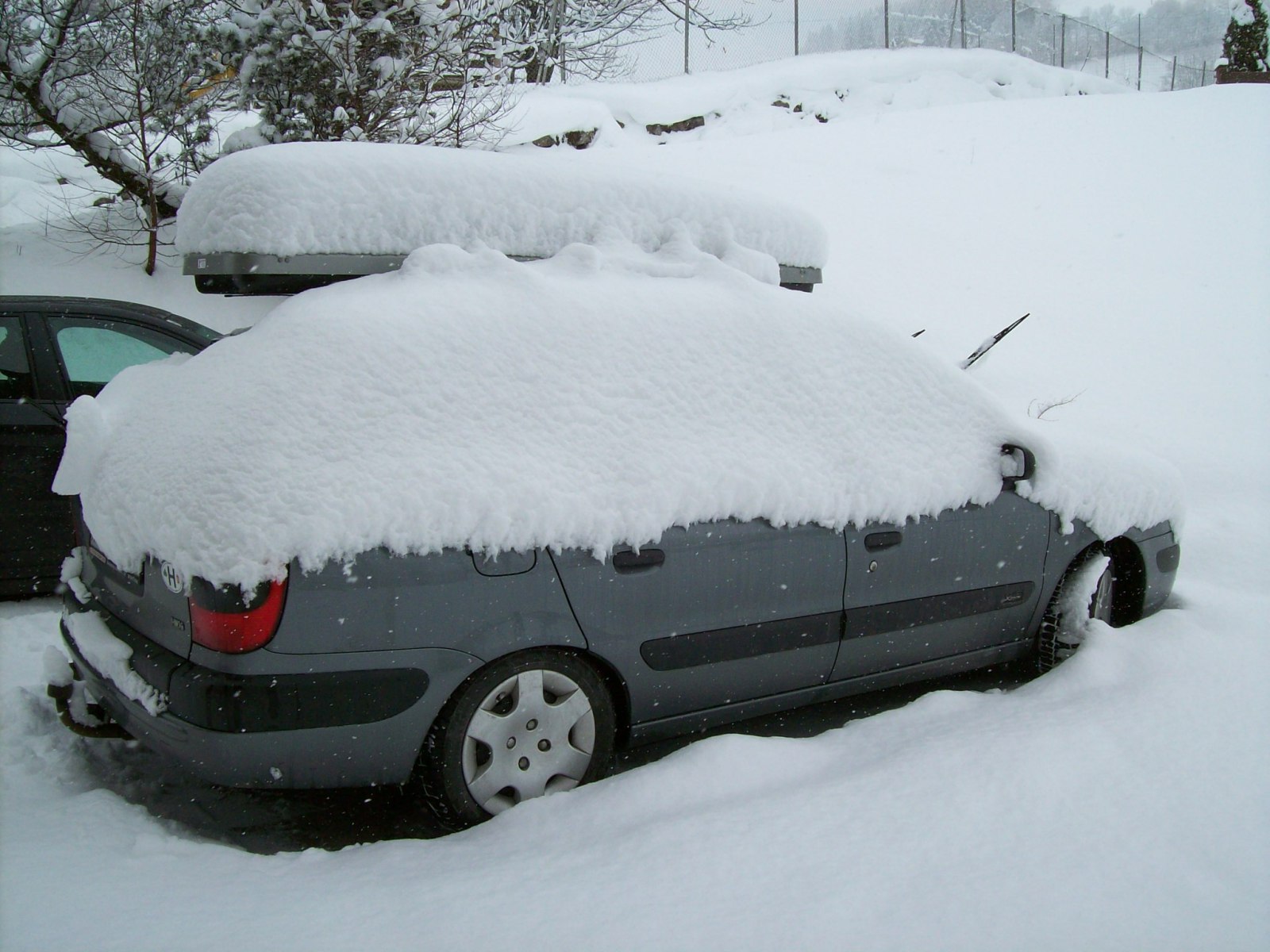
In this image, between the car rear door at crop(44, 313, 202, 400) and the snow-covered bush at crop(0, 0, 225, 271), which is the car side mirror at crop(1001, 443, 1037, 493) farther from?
the snow-covered bush at crop(0, 0, 225, 271)

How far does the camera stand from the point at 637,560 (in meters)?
2.52

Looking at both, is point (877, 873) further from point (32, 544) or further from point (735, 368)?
point (32, 544)

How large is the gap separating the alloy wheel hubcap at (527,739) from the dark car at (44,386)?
2.79 m

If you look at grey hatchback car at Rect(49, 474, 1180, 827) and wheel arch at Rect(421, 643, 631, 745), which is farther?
wheel arch at Rect(421, 643, 631, 745)

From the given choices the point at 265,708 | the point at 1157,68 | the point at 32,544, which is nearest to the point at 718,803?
the point at 265,708

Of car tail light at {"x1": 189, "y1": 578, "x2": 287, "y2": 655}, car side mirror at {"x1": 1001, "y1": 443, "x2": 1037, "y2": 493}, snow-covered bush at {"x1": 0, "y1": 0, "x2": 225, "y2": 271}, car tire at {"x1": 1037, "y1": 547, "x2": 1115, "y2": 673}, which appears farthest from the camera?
snow-covered bush at {"x1": 0, "y1": 0, "x2": 225, "y2": 271}

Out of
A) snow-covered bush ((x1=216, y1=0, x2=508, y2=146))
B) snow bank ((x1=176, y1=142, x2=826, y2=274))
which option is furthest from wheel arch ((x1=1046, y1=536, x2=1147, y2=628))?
snow-covered bush ((x1=216, y1=0, x2=508, y2=146))

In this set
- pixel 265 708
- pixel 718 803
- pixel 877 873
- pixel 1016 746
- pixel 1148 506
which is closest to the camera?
pixel 877 873

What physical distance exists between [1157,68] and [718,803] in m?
34.5

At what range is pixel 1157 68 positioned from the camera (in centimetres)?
2923

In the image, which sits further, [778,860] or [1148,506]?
[1148,506]

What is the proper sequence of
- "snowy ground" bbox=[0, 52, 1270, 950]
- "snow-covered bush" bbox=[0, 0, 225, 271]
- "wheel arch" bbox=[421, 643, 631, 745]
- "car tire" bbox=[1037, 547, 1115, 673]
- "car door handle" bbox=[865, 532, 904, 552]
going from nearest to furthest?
"snowy ground" bbox=[0, 52, 1270, 950]
"wheel arch" bbox=[421, 643, 631, 745]
"car door handle" bbox=[865, 532, 904, 552]
"car tire" bbox=[1037, 547, 1115, 673]
"snow-covered bush" bbox=[0, 0, 225, 271]

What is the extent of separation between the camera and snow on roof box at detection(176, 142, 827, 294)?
267 cm

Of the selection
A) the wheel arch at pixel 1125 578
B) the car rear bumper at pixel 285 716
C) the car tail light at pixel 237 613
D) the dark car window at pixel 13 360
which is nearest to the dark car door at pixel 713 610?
the car rear bumper at pixel 285 716
